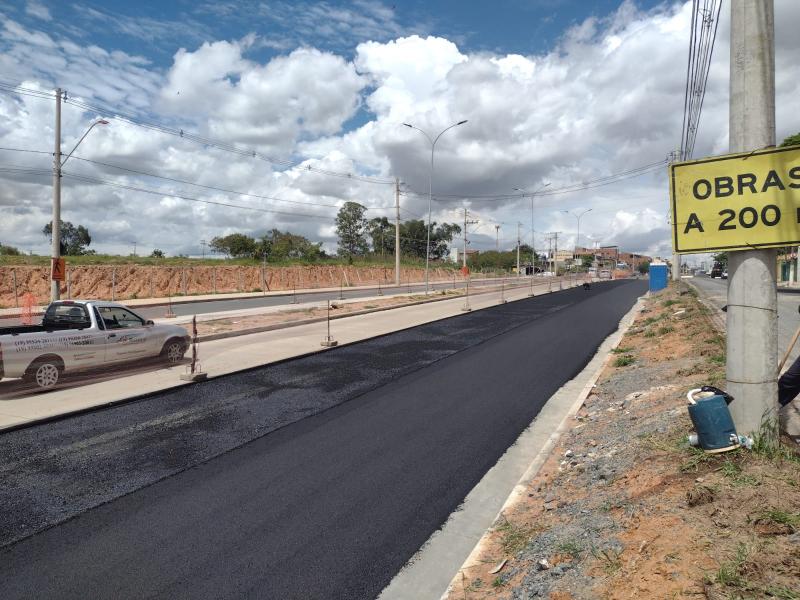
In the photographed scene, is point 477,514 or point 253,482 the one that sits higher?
point 253,482

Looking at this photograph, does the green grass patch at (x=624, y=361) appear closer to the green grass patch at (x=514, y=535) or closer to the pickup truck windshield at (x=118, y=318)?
Result: the green grass patch at (x=514, y=535)

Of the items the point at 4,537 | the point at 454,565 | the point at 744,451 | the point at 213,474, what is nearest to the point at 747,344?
the point at 744,451

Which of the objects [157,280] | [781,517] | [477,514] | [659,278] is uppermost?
[157,280]

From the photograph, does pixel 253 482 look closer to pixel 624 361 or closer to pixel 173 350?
pixel 173 350

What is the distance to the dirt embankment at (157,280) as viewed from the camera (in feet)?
129

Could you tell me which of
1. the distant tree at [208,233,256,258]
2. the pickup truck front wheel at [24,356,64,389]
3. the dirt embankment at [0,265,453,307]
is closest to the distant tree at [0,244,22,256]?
the dirt embankment at [0,265,453,307]

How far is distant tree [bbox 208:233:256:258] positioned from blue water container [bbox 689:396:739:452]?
92731mm

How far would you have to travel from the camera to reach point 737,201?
454 centimetres

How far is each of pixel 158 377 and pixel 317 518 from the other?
24.6 ft

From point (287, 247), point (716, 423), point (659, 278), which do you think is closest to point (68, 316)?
point (716, 423)

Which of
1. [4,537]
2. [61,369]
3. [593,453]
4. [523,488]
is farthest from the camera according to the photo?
[61,369]

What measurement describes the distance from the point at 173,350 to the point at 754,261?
11909mm

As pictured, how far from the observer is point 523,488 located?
19.2 feet

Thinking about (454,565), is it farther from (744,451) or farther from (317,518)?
(744,451)
